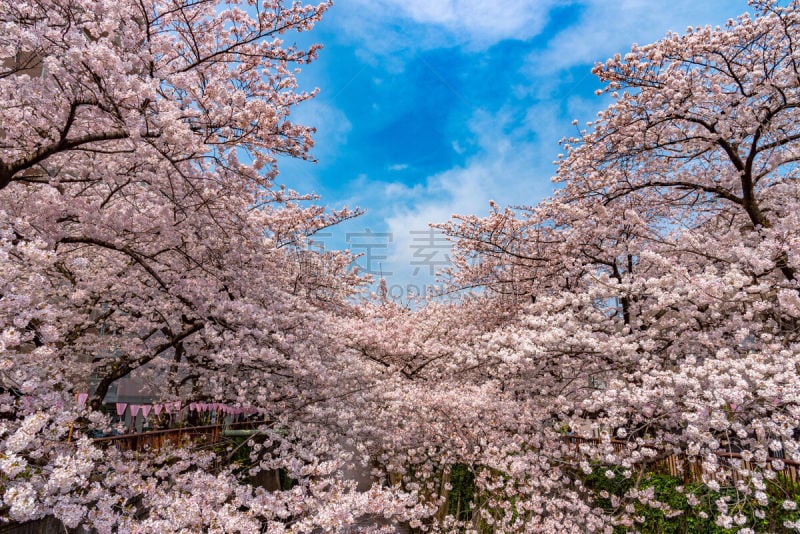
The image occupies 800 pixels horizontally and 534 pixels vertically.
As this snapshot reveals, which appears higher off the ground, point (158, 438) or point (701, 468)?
point (158, 438)

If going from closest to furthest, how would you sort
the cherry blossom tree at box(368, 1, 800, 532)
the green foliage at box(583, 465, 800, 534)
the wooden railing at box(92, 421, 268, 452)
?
1. the cherry blossom tree at box(368, 1, 800, 532)
2. the green foliage at box(583, 465, 800, 534)
3. the wooden railing at box(92, 421, 268, 452)

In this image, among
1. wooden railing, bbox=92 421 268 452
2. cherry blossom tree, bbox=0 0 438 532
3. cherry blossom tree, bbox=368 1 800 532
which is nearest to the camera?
cherry blossom tree, bbox=0 0 438 532

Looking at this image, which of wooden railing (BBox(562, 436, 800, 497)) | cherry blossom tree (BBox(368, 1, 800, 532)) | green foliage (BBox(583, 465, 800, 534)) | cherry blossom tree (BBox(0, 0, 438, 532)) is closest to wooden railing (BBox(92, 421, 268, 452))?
cherry blossom tree (BBox(0, 0, 438, 532))

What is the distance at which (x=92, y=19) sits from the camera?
564cm

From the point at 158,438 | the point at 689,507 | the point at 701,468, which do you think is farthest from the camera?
the point at 158,438

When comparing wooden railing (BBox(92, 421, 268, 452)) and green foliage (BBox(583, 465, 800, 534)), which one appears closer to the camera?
green foliage (BBox(583, 465, 800, 534))

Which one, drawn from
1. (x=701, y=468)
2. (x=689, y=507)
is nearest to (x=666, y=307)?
(x=701, y=468)

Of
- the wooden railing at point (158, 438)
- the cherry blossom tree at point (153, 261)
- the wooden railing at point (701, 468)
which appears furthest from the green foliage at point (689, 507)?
the wooden railing at point (158, 438)

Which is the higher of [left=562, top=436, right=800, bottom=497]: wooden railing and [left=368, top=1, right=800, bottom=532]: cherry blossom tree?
[left=368, top=1, right=800, bottom=532]: cherry blossom tree

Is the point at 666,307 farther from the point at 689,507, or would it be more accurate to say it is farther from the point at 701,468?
the point at 689,507

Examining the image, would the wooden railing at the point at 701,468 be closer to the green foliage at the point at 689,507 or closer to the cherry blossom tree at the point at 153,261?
the green foliage at the point at 689,507

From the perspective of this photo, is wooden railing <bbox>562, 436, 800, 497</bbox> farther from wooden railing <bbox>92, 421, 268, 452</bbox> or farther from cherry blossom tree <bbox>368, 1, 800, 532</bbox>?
wooden railing <bbox>92, 421, 268, 452</bbox>

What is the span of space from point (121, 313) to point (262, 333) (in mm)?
6392

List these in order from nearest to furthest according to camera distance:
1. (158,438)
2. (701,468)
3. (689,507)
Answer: (701,468) → (689,507) → (158,438)
